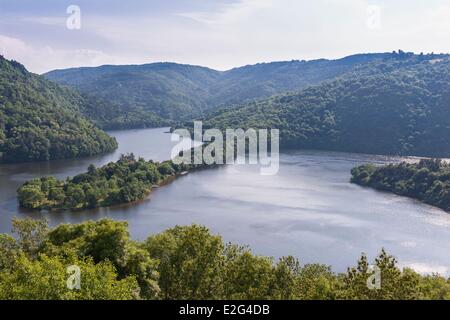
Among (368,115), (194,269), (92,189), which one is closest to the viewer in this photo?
(194,269)

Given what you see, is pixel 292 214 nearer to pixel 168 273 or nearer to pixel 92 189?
pixel 92 189

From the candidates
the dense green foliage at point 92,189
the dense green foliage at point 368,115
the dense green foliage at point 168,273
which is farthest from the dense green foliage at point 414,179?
the dense green foliage at point 168,273

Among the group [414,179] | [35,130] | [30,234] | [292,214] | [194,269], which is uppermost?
[35,130]

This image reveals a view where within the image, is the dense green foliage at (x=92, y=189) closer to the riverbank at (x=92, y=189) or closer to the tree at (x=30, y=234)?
the riverbank at (x=92, y=189)

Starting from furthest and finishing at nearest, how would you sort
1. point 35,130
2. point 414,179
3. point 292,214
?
point 35,130
point 414,179
point 292,214

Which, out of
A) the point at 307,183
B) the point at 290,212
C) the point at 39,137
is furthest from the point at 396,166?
the point at 39,137

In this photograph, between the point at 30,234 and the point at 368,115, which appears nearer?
the point at 30,234

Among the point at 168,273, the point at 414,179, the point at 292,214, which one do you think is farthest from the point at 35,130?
the point at 168,273
